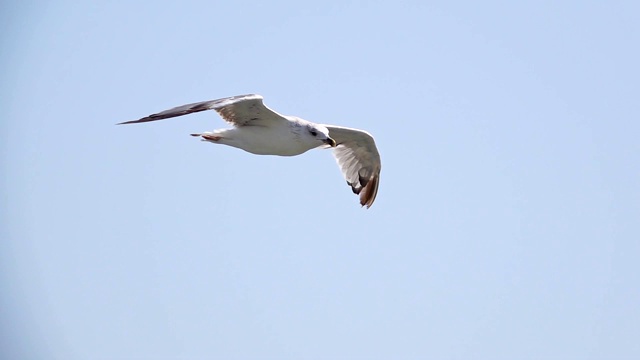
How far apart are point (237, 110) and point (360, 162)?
4.39 meters

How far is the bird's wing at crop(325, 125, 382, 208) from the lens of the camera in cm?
1772

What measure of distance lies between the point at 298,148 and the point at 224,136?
3.59ft

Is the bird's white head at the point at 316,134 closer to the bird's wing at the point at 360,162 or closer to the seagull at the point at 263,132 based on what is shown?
the seagull at the point at 263,132

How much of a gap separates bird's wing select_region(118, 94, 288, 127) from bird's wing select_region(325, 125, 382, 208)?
10.3 feet

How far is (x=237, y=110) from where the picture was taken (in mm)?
14398

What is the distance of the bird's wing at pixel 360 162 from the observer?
17.7 meters

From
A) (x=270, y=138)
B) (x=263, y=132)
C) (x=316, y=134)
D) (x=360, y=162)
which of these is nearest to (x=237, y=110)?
(x=263, y=132)

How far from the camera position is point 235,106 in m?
14.3

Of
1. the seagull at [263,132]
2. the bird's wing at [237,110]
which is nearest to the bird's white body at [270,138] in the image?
the seagull at [263,132]

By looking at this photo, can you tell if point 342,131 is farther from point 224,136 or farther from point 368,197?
point 224,136

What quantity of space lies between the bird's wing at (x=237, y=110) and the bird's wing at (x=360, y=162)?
10.3 feet

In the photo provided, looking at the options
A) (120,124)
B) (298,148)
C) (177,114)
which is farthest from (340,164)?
(120,124)

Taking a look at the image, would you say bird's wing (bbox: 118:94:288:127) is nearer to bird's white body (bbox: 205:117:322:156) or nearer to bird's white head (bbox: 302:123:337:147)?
bird's white body (bbox: 205:117:322:156)

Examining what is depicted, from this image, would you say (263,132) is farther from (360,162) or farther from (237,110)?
A: (360,162)
